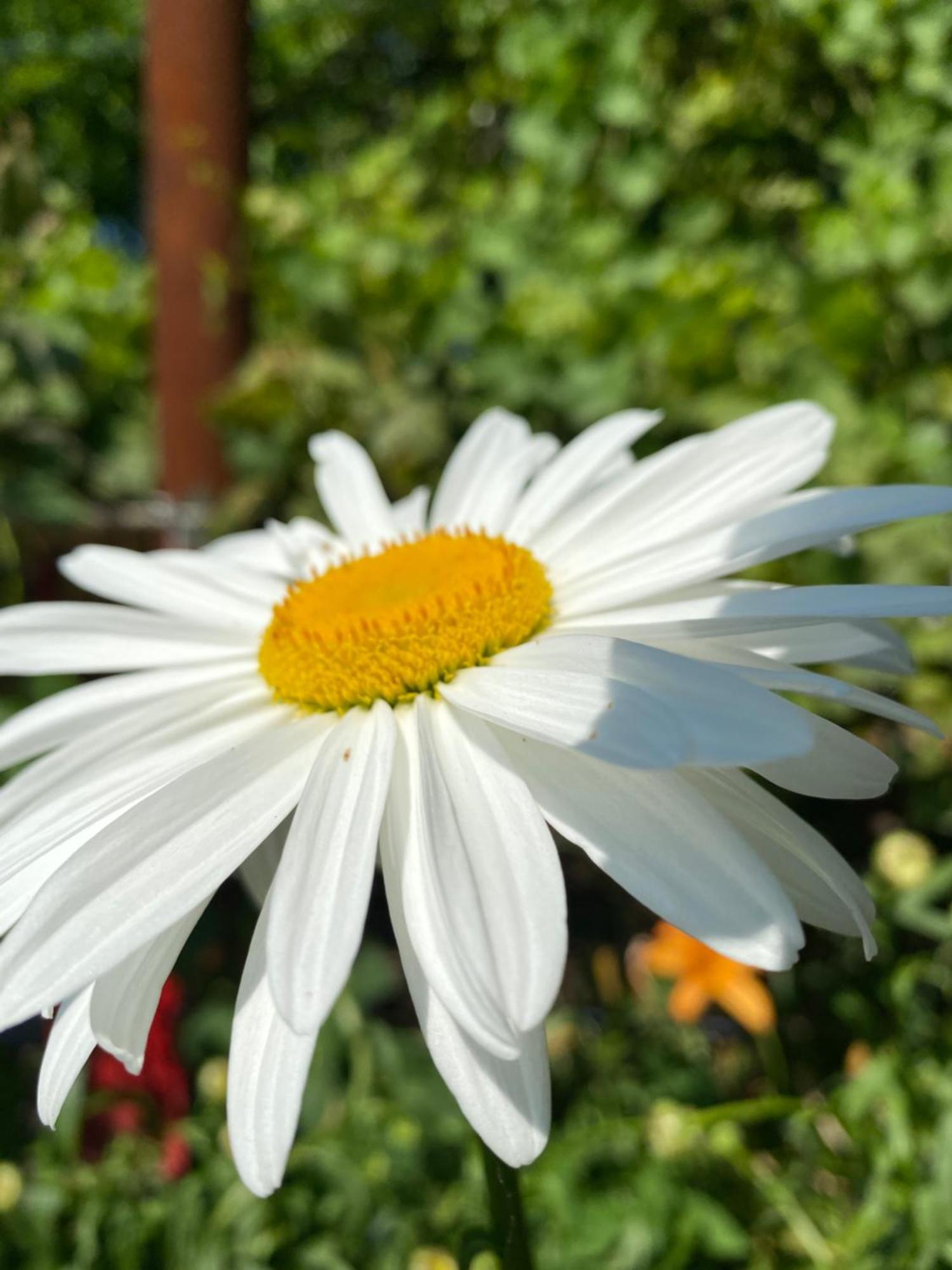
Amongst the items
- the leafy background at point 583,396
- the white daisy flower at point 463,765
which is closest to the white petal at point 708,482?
the white daisy flower at point 463,765

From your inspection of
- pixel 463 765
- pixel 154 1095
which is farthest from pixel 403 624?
pixel 154 1095

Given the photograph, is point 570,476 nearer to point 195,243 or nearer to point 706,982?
point 706,982

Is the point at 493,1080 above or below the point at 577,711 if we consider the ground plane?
below

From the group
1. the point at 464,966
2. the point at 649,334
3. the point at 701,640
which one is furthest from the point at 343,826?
the point at 649,334

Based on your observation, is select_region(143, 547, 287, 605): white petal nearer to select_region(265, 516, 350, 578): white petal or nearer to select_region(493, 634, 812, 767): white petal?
select_region(265, 516, 350, 578): white petal

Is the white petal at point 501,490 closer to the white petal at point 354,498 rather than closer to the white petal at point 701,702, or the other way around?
the white petal at point 354,498

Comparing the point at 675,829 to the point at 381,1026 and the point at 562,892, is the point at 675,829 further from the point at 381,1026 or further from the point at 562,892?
the point at 381,1026
